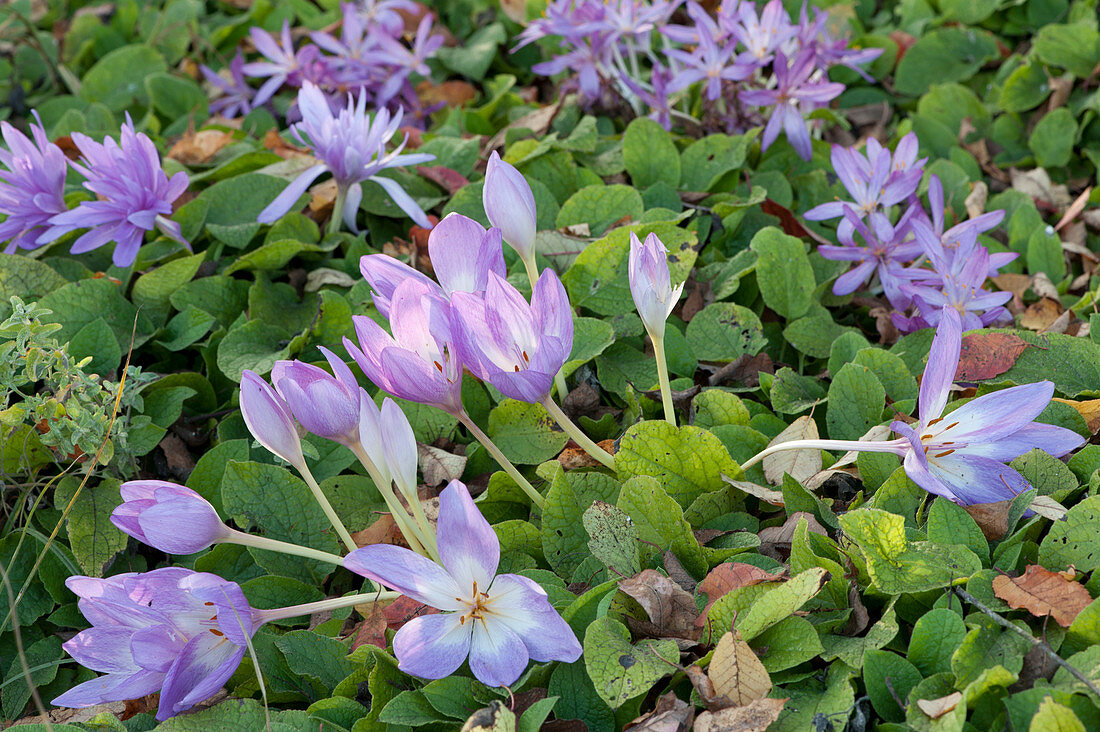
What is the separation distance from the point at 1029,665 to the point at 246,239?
63.3 inches

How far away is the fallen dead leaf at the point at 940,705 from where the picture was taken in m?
1.00

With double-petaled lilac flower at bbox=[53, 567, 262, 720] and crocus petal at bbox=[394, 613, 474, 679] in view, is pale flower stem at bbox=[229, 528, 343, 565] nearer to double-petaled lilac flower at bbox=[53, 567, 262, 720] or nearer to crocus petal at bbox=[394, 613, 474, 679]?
double-petaled lilac flower at bbox=[53, 567, 262, 720]

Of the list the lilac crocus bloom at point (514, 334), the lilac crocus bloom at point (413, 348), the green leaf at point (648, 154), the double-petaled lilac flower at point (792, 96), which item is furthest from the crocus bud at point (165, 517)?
the double-petaled lilac flower at point (792, 96)

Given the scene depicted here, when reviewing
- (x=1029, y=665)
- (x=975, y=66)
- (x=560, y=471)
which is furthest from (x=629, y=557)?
(x=975, y=66)

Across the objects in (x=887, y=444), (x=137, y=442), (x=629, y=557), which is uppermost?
(x=887, y=444)

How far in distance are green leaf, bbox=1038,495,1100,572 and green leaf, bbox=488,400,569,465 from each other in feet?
2.33

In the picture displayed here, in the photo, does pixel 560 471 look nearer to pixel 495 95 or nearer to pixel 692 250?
pixel 692 250

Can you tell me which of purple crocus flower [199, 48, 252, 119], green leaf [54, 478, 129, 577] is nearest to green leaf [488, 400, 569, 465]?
green leaf [54, 478, 129, 577]

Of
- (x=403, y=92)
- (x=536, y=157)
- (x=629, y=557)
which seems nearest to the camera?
(x=629, y=557)

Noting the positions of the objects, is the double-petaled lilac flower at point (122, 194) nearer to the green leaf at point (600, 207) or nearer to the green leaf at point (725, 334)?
the green leaf at point (600, 207)

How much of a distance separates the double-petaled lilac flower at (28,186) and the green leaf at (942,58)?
2.27m

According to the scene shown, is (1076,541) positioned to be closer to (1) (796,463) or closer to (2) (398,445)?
(1) (796,463)

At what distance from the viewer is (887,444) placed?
3.73 feet

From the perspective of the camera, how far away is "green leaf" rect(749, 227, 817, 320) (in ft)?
5.81
